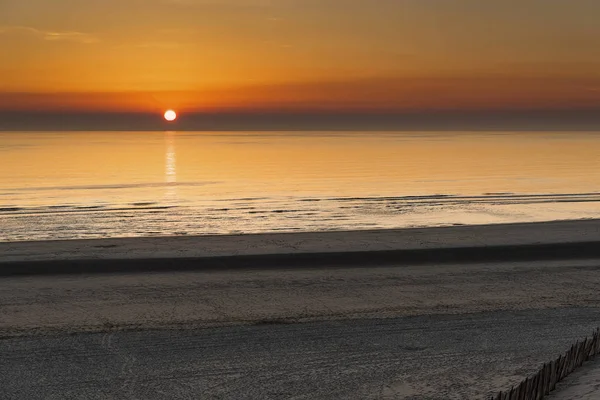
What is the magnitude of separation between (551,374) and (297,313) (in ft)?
12.2

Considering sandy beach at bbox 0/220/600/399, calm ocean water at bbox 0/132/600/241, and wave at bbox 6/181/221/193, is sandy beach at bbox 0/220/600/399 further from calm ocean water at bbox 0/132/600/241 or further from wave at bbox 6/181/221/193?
wave at bbox 6/181/221/193

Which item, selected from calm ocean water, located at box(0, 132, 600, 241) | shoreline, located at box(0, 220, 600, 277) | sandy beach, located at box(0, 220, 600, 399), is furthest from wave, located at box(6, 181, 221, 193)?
sandy beach, located at box(0, 220, 600, 399)

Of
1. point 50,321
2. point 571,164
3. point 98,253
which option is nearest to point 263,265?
point 98,253

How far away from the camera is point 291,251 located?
1286 centimetres

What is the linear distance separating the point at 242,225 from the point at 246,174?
81.4ft

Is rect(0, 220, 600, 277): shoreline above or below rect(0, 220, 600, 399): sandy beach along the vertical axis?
above

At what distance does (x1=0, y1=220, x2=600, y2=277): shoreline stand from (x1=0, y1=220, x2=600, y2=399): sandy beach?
0.05 metres

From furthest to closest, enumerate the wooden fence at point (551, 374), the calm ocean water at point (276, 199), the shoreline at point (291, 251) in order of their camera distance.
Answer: the calm ocean water at point (276, 199), the shoreline at point (291, 251), the wooden fence at point (551, 374)

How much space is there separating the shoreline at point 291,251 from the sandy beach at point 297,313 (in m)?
0.05

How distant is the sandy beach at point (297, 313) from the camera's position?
662 cm

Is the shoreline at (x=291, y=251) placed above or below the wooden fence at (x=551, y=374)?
below

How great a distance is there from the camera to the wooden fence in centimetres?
479

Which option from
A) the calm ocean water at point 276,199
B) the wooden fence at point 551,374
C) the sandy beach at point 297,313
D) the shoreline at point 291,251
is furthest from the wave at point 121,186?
the wooden fence at point 551,374

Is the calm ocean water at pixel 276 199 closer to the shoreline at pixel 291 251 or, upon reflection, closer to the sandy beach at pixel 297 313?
the shoreline at pixel 291 251
